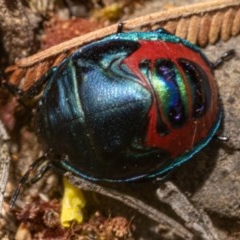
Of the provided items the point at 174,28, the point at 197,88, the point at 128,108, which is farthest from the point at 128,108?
the point at 174,28

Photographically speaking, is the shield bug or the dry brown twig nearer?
the shield bug

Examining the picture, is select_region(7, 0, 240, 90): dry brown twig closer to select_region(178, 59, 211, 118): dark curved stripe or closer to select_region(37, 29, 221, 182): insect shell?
select_region(37, 29, 221, 182): insect shell

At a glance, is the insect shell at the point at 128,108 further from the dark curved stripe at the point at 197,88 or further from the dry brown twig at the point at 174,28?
the dry brown twig at the point at 174,28

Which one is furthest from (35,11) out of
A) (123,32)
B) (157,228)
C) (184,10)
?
(157,228)

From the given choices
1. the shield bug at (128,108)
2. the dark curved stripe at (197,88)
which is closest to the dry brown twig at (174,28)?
the shield bug at (128,108)

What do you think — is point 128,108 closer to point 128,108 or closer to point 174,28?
point 128,108

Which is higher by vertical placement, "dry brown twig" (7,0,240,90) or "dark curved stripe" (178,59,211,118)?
"dry brown twig" (7,0,240,90)

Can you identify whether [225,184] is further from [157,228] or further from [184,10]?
[184,10]

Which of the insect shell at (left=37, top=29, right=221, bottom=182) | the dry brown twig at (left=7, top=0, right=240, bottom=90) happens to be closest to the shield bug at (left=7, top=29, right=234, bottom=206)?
the insect shell at (left=37, top=29, right=221, bottom=182)
